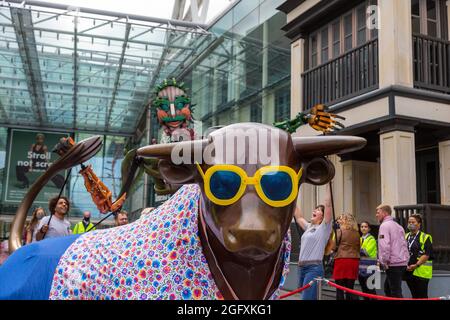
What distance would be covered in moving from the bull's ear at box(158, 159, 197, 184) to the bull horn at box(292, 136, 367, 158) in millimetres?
503

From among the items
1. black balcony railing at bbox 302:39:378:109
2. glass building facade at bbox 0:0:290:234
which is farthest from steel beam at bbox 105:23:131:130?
black balcony railing at bbox 302:39:378:109

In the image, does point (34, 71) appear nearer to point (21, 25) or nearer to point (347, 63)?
point (21, 25)

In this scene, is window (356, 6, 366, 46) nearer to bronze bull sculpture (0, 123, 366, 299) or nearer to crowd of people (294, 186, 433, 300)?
crowd of people (294, 186, 433, 300)

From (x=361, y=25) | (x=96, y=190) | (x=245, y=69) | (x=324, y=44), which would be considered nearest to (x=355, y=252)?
(x=96, y=190)

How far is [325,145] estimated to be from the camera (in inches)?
88.1

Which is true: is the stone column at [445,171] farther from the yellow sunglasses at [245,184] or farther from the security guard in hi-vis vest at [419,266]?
the yellow sunglasses at [245,184]

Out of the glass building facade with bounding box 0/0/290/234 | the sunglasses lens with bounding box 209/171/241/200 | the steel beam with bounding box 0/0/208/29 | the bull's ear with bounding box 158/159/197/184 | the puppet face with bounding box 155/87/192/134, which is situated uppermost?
the steel beam with bounding box 0/0/208/29

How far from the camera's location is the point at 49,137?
103 ft

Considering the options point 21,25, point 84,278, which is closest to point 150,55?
point 21,25

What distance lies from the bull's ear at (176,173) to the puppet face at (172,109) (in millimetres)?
1884

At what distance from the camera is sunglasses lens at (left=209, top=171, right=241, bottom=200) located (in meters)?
2.08

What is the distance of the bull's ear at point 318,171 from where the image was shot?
7.66 ft

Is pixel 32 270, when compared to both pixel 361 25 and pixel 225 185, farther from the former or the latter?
pixel 361 25

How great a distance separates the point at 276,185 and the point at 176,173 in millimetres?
487
